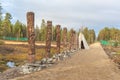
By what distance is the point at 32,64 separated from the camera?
2286 centimetres

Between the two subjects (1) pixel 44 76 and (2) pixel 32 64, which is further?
(2) pixel 32 64

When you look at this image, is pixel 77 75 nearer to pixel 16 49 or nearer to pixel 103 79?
pixel 103 79

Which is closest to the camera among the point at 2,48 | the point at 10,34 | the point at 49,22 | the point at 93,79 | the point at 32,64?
the point at 93,79

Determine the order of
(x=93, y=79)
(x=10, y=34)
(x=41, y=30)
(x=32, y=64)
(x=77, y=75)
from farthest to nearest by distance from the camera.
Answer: (x=41, y=30) < (x=10, y=34) < (x=32, y=64) < (x=77, y=75) < (x=93, y=79)

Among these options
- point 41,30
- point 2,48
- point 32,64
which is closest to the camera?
point 32,64

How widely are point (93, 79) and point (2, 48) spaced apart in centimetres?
6126

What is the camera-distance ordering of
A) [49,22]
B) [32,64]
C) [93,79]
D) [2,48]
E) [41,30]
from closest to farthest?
1. [93,79]
2. [32,64]
3. [49,22]
4. [2,48]
5. [41,30]

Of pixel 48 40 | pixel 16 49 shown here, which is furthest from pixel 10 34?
pixel 48 40

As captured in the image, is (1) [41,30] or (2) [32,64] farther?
(1) [41,30]

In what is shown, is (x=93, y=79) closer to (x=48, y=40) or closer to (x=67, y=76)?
(x=67, y=76)

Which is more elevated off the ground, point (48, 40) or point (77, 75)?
point (48, 40)

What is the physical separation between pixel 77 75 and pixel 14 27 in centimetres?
13958

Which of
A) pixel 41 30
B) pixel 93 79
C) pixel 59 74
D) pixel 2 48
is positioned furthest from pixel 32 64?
pixel 41 30

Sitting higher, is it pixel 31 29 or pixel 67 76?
pixel 31 29
